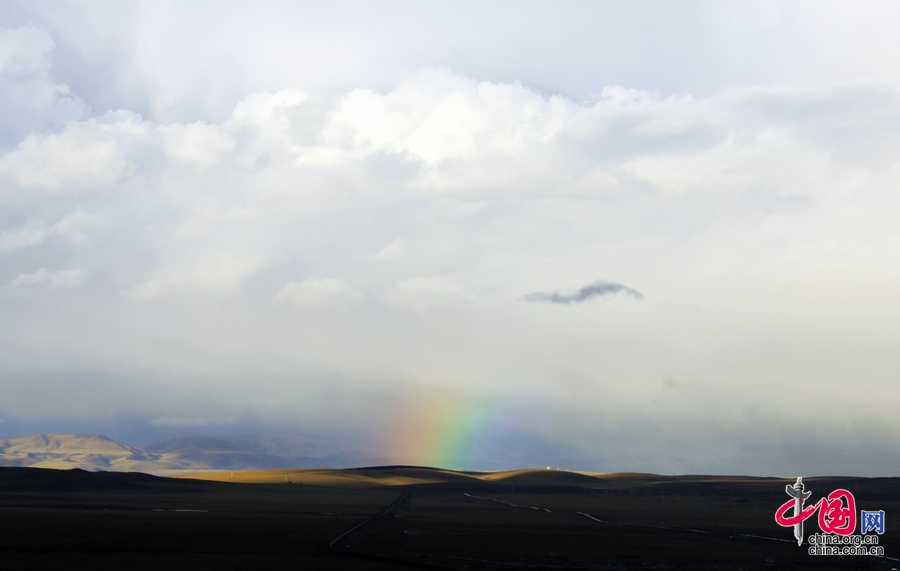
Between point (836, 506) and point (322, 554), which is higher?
Result: point (836, 506)

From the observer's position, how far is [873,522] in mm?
94312

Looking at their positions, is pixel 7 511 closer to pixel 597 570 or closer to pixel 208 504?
pixel 208 504

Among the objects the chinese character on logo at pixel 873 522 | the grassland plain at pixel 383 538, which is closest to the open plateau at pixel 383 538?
the grassland plain at pixel 383 538

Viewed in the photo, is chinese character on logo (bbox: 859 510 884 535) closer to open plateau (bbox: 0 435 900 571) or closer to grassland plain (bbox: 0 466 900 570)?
grassland plain (bbox: 0 466 900 570)

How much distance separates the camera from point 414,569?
175 ft

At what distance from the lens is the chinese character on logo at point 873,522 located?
274 feet

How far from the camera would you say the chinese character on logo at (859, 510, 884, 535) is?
83.4m

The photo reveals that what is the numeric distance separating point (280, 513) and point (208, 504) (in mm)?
27153

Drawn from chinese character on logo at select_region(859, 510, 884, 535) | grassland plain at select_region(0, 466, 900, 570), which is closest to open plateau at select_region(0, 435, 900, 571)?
grassland plain at select_region(0, 466, 900, 570)

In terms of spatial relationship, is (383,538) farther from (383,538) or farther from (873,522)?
(873,522)

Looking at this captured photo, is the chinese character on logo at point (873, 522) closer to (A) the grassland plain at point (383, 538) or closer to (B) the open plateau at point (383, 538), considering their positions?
(A) the grassland plain at point (383, 538)

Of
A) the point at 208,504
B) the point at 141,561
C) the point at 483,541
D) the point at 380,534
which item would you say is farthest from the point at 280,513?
the point at 141,561

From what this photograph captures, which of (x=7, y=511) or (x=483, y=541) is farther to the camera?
(x=7, y=511)

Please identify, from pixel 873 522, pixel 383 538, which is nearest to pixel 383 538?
pixel 383 538
